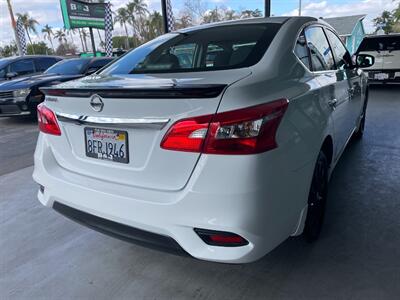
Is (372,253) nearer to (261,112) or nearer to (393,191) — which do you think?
(393,191)

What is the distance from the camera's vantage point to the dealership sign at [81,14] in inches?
949

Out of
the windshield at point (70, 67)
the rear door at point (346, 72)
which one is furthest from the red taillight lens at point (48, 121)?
the windshield at point (70, 67)

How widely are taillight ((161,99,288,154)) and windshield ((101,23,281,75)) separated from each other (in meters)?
0.54

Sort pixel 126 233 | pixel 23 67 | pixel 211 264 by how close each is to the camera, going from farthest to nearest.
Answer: pixel 23 67 → pixel 211 264 → pixel 126 233

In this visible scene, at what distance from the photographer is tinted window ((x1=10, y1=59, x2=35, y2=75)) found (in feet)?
30.7

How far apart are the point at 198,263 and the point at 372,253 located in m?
1.17

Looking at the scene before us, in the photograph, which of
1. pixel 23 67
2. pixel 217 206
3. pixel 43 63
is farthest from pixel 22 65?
pixel 217 206

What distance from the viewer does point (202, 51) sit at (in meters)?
2.68

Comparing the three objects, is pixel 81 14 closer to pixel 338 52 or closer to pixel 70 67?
pixel 70 67

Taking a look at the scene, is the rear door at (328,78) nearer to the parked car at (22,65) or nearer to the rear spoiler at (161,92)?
the rear spoiler at (161,92)

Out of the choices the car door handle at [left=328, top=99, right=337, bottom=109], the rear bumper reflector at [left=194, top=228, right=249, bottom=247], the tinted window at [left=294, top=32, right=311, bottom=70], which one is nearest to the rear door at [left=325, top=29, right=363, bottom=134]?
the car door handle at [left=328, top=99, right=337, bottom=109]

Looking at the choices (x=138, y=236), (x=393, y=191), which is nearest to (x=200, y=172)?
(x=138, y=236)

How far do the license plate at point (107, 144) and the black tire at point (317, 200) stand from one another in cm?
121

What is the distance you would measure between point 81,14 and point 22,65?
1745cm
